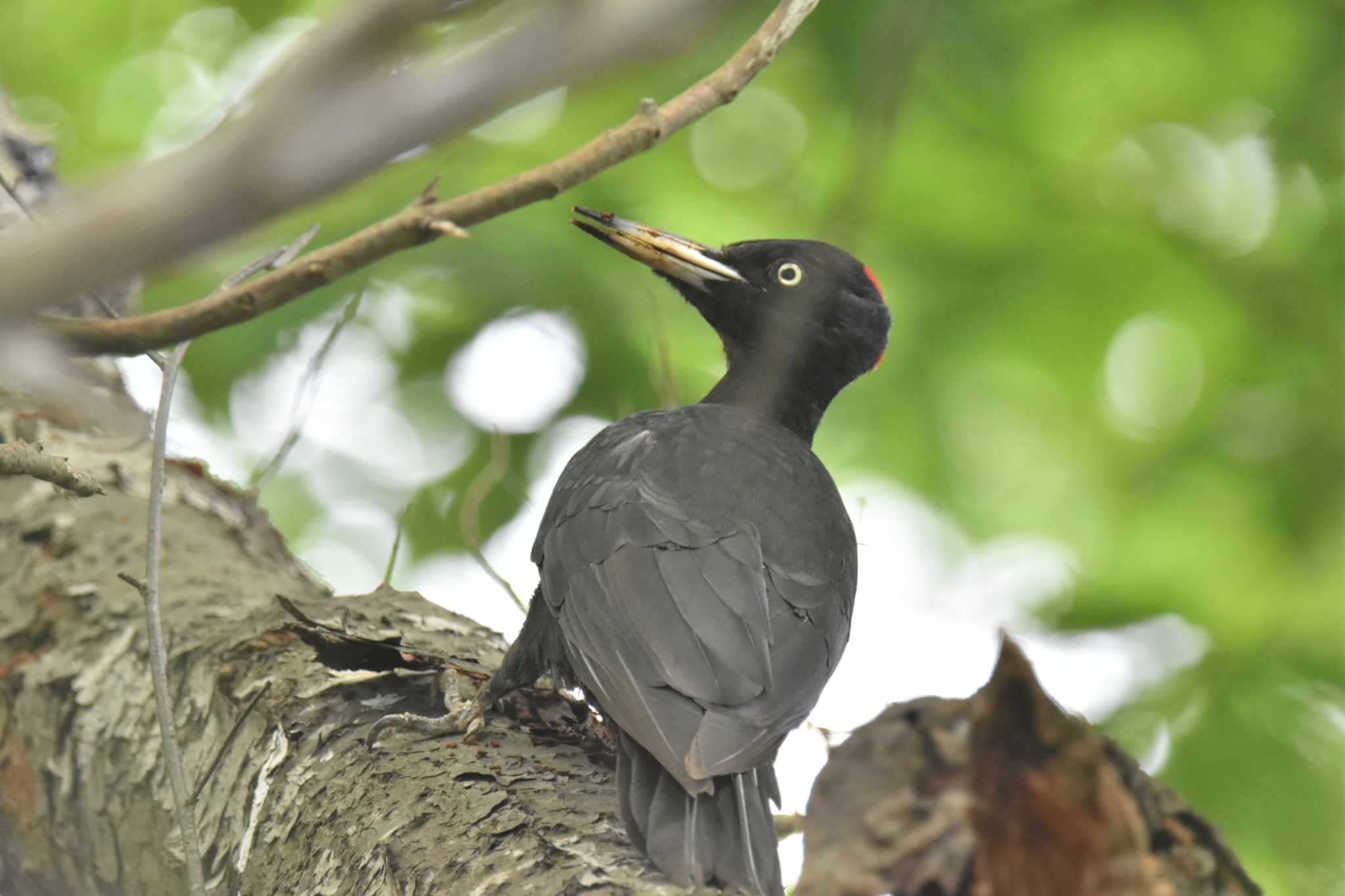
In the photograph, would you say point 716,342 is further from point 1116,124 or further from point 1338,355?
point 1338,355

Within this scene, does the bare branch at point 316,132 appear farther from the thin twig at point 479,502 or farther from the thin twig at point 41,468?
the thin twig at point 479,502

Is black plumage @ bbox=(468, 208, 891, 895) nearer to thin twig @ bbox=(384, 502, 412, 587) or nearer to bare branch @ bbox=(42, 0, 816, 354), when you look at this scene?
thin twig @ bbox=(384, 502, 412, 587)

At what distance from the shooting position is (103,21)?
16.9 ft

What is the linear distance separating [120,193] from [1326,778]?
16.3 ft

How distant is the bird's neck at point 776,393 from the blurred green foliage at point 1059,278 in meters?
0.53

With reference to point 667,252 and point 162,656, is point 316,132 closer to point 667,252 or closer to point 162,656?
point 162,656

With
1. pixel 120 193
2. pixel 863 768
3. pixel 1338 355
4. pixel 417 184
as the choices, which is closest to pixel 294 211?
pixel 120 193

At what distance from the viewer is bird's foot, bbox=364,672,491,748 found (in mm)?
2561

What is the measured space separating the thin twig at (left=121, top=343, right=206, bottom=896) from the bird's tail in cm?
72

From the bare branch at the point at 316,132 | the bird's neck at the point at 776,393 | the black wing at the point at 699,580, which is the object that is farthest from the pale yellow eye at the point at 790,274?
the bare branch at the point at 316,132

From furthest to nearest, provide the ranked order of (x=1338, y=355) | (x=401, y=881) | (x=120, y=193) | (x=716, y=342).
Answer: (x=716, y=342)
(x=1338, y=355)
(x=401, y=881)
(x=120, y=193)

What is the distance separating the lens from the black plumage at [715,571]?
2283mm

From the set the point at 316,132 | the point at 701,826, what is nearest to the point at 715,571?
the point at 701,826

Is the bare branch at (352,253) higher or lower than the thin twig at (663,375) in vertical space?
lower
